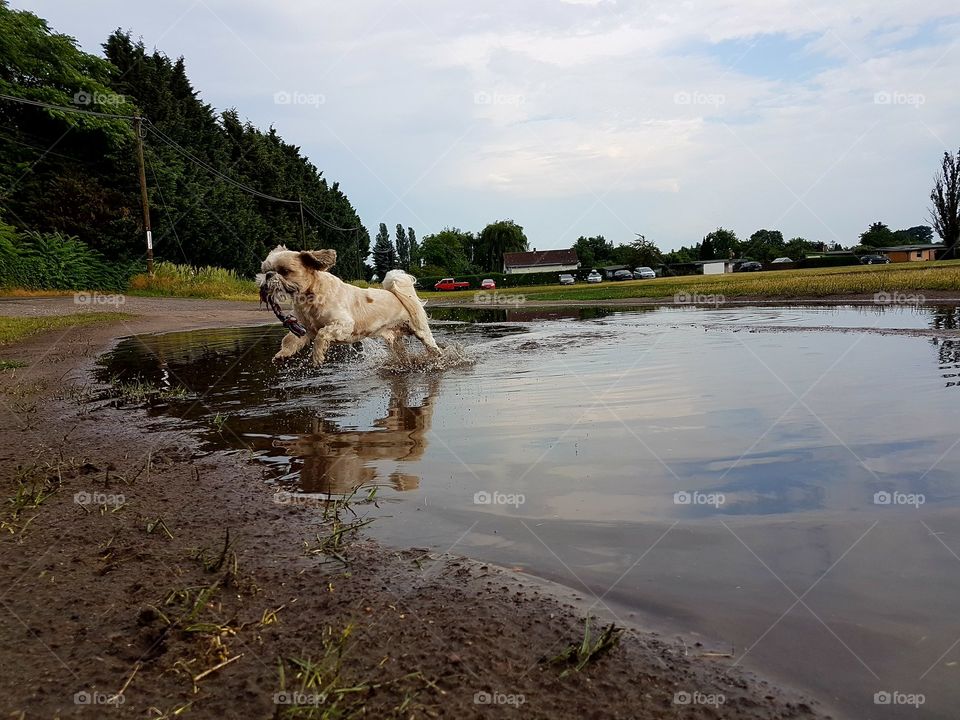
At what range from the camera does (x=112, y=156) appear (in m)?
40.4

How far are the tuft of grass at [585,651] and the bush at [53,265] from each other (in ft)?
119

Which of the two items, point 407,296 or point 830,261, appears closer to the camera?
point 407,296

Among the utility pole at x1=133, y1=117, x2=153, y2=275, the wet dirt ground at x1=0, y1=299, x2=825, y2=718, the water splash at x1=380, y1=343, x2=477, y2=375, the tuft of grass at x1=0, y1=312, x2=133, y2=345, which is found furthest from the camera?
the utility pole at x1=133, y1=117, x2=153, y2=275

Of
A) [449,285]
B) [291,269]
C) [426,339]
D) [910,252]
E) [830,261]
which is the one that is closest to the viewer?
[291,269]

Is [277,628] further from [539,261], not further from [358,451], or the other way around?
[539,261]

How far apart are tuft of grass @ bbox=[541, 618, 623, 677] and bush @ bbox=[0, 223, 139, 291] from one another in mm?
36159

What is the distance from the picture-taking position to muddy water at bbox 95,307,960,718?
9.83 feet

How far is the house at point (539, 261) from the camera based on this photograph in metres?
136

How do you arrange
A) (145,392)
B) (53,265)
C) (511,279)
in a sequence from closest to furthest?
(145,392) < (53,265) < (511,279)

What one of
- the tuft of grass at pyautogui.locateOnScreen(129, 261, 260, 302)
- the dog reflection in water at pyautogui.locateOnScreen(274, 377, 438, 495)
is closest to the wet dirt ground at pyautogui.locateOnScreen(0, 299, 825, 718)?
the dog reflection in water at pyautogui.locateOnScreen(274, 377, 438, 495)

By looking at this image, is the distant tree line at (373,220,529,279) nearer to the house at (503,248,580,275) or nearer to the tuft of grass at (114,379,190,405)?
the house at (503,248,580,275)

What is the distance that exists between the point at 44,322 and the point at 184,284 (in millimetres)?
17102

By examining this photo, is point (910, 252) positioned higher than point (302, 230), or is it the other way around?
point (302, 230)

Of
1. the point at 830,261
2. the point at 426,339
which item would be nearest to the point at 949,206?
the point at 830,261
